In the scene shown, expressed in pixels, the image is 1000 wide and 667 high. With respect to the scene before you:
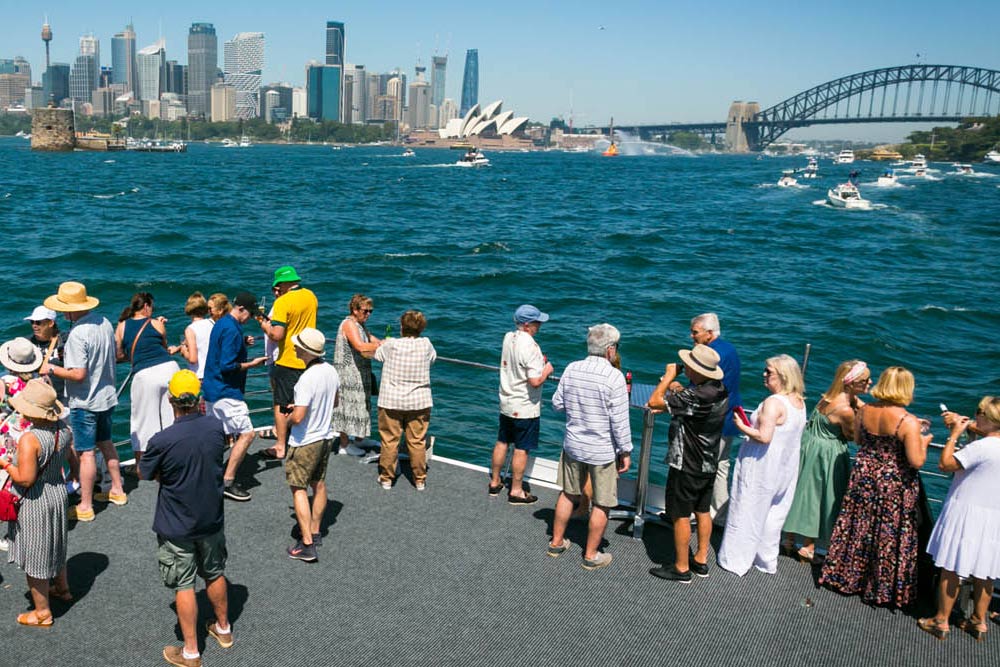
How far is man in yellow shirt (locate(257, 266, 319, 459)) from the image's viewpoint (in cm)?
642

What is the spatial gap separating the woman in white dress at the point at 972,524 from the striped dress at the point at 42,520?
4906mm

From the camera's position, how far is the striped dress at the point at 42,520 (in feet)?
14.3

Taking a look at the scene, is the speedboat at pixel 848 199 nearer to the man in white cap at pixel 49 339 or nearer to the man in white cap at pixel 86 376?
the man in white cap at pixel 86 376

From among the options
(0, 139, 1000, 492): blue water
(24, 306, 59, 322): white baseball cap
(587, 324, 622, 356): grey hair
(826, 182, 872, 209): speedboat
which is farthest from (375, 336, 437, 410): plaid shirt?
(826, 182, 872, 209): speedboat

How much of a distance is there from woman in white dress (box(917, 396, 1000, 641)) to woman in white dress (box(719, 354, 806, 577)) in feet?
2.82

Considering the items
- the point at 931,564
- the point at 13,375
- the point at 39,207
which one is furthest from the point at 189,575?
the point at 39,207

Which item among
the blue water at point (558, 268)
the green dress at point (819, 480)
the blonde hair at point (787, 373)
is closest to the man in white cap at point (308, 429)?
the blue water at point (558, 268)

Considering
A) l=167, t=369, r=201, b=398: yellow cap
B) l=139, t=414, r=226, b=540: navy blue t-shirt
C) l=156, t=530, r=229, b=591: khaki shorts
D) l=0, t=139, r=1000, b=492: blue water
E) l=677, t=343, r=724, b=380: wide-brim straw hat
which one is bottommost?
l=0, t=139, r=1000, b=492: blue water

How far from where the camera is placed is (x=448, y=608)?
15.9ft

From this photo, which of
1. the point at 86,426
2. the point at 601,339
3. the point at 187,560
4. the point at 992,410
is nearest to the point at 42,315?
the point at 86,426

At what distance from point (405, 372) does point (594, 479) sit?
175cm

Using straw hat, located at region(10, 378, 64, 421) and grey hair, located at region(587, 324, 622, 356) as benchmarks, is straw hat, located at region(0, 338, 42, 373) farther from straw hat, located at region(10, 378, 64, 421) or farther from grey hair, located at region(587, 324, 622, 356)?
grey hair, located at region(587, 324, 622, 356)

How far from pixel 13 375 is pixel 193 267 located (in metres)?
26.1

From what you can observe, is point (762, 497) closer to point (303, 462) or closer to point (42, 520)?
point (303, 462)
